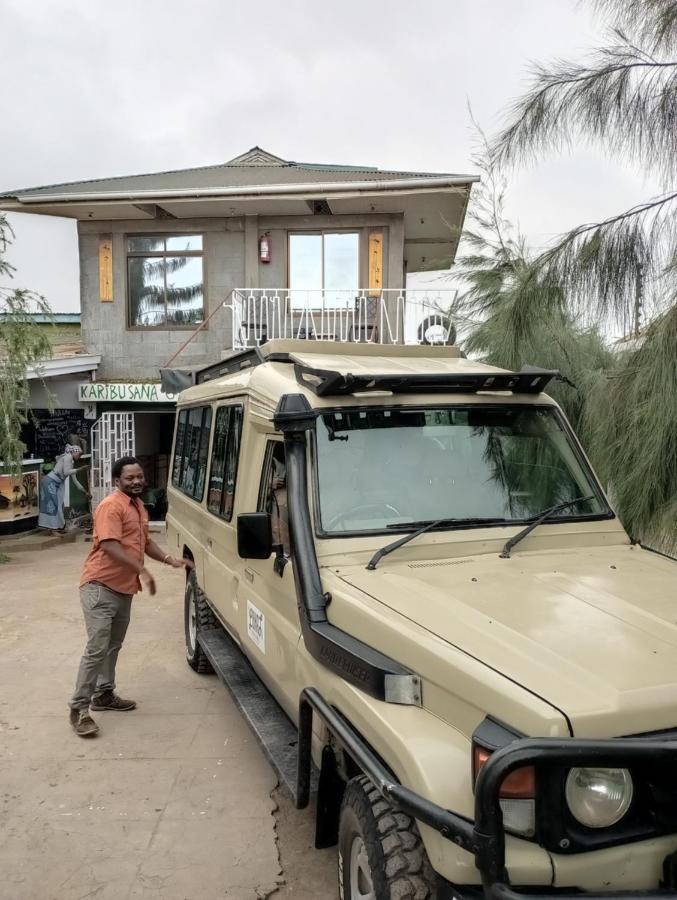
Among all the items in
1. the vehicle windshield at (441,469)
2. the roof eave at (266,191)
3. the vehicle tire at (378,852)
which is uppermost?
A: the roof eave at (266,191)

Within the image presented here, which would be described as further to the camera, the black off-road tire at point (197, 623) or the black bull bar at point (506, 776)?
the black off-road tire at point (197, 623)

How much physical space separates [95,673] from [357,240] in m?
10.7

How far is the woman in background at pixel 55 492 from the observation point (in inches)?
492

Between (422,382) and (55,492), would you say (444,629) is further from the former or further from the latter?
(55,492)

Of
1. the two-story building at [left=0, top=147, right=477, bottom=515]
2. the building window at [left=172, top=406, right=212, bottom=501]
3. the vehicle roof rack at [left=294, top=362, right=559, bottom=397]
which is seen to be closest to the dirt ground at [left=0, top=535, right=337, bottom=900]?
the building window at [left=172, top=406, right=212, bottom=501]

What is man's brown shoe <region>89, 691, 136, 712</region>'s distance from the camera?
5043 millimetres

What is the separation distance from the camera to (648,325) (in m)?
3.55

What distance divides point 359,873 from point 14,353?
9.96 m

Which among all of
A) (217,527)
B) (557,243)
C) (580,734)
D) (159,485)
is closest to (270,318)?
(159,485)

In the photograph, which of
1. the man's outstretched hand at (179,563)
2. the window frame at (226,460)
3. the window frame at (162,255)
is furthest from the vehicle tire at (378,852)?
the window frame at (162,255)

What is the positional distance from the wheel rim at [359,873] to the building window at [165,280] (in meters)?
12.5

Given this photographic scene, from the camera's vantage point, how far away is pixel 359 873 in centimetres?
247

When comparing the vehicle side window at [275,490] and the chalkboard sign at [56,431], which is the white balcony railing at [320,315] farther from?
the vehicle side window at [275,490]

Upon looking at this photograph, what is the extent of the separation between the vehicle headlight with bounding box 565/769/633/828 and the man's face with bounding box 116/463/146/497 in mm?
3585
